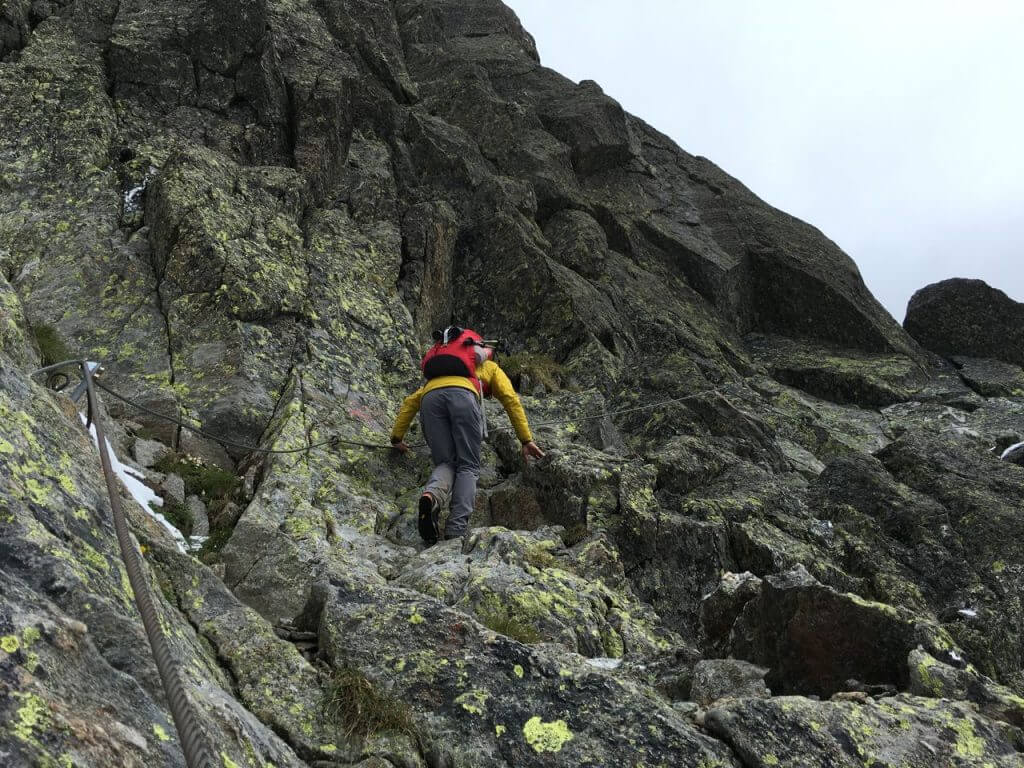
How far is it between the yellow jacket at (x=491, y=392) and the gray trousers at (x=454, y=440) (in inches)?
5.8

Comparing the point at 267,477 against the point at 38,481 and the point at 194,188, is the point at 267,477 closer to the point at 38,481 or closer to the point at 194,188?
the point at 38,481

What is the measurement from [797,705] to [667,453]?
850 centimetres

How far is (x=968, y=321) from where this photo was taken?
3028 cm

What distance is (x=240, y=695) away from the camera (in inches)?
252

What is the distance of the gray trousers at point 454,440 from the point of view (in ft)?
41.2

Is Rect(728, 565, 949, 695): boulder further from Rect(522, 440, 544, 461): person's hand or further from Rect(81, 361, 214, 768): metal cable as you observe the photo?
Rect(81, 361, 214, 768): metal cable

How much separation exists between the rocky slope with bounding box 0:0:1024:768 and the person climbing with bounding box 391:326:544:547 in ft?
2.14

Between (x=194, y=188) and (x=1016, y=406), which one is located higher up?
(x=1016, y=406)

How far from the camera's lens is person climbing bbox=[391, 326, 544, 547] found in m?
12.3

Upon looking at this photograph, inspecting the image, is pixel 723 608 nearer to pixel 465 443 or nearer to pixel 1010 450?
pixel 465 443

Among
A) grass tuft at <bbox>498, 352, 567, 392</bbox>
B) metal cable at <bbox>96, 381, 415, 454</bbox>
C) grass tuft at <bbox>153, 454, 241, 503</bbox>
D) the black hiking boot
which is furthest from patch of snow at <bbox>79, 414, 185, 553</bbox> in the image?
grass tuft at <bbox>498, 352, 567, 392</bbox>

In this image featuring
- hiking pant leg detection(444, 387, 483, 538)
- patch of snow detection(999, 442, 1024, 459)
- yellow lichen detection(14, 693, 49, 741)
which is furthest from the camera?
patch of snow detection(999, 442, 1024, 459)

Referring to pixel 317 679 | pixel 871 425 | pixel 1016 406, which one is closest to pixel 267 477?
pixel 317 679

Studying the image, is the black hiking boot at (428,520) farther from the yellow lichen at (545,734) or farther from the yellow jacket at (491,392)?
the yellow lichen at (545,734)
